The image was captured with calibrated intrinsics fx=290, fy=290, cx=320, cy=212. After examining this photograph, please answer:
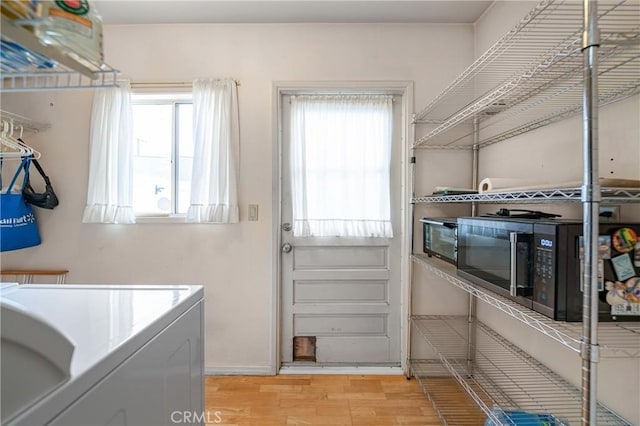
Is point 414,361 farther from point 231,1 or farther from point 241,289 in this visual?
point 231,1

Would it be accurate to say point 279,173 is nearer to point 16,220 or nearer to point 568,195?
point 568,195

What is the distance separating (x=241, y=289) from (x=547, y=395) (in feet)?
6.04

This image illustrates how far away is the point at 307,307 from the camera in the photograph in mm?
2131

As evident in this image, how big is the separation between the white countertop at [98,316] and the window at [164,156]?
3.99 feet

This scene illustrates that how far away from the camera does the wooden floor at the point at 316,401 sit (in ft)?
5.37

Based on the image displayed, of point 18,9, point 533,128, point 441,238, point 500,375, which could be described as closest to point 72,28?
point 18,9

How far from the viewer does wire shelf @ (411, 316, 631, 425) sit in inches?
51.3

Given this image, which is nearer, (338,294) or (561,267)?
(561,267)

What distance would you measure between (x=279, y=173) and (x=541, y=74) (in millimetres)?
1534

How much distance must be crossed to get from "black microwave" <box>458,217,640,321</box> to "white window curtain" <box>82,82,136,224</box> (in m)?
2.22

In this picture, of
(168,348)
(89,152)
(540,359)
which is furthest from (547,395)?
(89,152)

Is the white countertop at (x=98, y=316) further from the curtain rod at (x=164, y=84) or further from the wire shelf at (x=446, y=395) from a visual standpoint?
the curtain rod at (x=164, y=84)

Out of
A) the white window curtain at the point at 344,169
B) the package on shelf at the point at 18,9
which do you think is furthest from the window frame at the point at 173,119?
the package on shelf at the point at 18,9

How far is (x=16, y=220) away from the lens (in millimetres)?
1899
